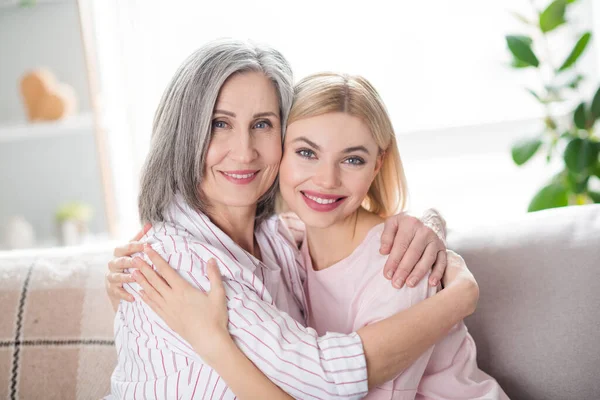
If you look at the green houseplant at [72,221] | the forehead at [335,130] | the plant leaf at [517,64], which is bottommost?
the green houseplant at [72,221]

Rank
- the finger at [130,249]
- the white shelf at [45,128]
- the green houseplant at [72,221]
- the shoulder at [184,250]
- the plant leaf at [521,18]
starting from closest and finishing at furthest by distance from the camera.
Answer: the shoulder at [184,250] < the finger at [130,249] < the plant leaf at [521,18] < the white shelf at [45,128] < the green houseplant at [72,221]

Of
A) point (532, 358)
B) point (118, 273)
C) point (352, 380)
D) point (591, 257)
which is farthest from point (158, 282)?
point (591, 257)

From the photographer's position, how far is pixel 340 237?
166 centimetres

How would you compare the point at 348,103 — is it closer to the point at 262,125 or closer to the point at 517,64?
the point at 262,125

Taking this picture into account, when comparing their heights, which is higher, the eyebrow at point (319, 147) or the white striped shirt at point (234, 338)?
the eyebrow at point (319, 147)

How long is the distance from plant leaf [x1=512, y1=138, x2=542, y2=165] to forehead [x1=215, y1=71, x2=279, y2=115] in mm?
1499

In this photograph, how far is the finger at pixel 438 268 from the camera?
1458 mm

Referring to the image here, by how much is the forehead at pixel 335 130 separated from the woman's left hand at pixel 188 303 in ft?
1.32

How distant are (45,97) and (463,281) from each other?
2651 millimetres

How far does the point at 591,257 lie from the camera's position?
1.65 m

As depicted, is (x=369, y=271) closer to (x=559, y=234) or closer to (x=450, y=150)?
(x=559, y=234)

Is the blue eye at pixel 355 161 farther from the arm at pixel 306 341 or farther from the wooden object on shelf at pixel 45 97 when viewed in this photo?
the wooden object on shelf at pixel 45 97

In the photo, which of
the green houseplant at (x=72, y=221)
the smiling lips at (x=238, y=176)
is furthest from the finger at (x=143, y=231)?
the green houseplant at (x=72, y=221)

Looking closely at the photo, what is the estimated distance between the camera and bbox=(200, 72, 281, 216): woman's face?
149 cm
